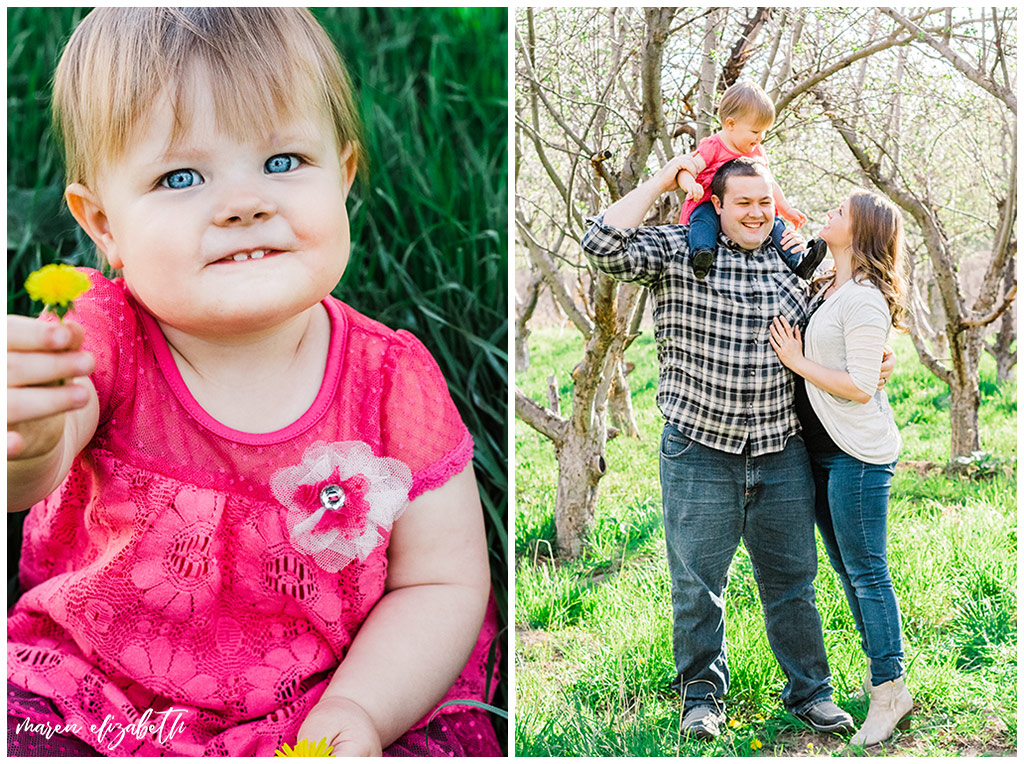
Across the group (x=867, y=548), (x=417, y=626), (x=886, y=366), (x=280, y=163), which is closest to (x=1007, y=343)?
(x=886, y=366)

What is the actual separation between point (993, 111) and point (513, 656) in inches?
38.2

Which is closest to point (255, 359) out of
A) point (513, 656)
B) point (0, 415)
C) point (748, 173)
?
point (0, 415)

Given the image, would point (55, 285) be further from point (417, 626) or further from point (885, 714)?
point (885, 714)

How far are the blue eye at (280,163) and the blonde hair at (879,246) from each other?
27.8 inches

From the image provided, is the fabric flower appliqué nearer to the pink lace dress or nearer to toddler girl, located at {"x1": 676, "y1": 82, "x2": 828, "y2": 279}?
the pink lace dress

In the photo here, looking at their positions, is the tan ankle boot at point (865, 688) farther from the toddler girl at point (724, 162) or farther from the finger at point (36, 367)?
the finger at point (36, 367)

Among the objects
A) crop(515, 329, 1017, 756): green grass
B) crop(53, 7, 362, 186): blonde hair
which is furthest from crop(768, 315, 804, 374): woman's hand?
crop(53, 7, 362, 186): blonde hair

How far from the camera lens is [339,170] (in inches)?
46.1

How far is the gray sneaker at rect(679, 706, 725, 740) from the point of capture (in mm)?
1275

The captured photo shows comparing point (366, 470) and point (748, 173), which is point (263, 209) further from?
point (748, 173)

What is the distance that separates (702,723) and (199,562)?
Answer: 69 cm

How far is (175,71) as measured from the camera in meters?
1.04

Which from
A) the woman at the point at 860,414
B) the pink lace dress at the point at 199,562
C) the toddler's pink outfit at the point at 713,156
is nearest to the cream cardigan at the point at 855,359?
the woman at the point at 860,414

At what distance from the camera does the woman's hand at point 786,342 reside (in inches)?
48.8
